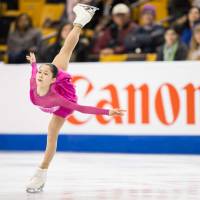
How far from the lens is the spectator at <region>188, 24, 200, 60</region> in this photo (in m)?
9.57

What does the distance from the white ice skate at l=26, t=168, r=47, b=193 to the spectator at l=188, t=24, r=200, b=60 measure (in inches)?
171

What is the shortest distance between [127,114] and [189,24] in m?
1.67

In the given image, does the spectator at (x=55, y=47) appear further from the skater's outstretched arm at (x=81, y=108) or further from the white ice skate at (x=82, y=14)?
the skater's outstretched arm at (x=81, y=108)

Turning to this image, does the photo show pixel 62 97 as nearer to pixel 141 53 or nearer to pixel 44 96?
pixel 44 96

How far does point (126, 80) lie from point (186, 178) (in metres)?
3.32

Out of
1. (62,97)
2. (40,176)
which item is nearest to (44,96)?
(62,97)

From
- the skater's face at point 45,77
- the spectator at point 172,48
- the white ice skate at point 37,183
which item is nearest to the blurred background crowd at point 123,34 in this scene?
the spectator at point 172,48

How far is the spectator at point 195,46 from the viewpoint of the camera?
31.4 feet

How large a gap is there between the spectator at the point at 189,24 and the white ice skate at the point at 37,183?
4.77 m

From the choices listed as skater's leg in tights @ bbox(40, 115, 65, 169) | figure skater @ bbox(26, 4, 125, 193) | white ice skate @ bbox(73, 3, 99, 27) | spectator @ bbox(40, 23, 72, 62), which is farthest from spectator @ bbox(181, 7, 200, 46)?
skater's leg in tights @ bbox(40, 115, 65, 169)

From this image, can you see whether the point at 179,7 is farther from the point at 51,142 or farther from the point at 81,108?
the point at 81,108

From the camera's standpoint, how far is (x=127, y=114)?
9.70 metres

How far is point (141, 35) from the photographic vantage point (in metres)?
10.1

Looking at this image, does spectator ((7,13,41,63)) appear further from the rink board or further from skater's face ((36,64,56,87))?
skater's face ((36,64,56,87))
